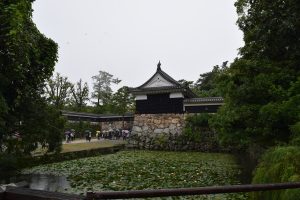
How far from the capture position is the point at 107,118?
39.0 metres

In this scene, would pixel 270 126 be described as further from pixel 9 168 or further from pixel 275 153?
pixel 9 168

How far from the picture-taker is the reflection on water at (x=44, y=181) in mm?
9852

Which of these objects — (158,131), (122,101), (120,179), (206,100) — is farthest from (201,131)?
(120,179)

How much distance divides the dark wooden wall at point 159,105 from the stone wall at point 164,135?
0.46 meters

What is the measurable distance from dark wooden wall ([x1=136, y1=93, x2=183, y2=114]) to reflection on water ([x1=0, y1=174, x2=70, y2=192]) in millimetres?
17015

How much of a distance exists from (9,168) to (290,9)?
1012cm

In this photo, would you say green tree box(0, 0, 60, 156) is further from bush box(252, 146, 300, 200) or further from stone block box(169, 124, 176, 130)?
stone block box(169, 124, 176, 130)

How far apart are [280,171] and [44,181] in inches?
334

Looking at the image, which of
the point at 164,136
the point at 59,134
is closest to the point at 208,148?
the point at 164,136

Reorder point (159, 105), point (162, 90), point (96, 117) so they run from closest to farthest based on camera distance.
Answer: point (162, 90) → point (159, 105) → point (96, 117)

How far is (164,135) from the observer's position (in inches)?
1097

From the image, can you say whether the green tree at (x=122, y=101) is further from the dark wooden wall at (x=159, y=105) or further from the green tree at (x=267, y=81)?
the green tree at (x=267, y=81)

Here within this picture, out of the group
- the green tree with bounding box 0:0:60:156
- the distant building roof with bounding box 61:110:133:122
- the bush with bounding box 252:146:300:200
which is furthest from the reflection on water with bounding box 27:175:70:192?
the distant building roof with bounding box 61:110:133:122

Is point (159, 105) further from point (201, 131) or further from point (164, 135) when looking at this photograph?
point (201, 131)
